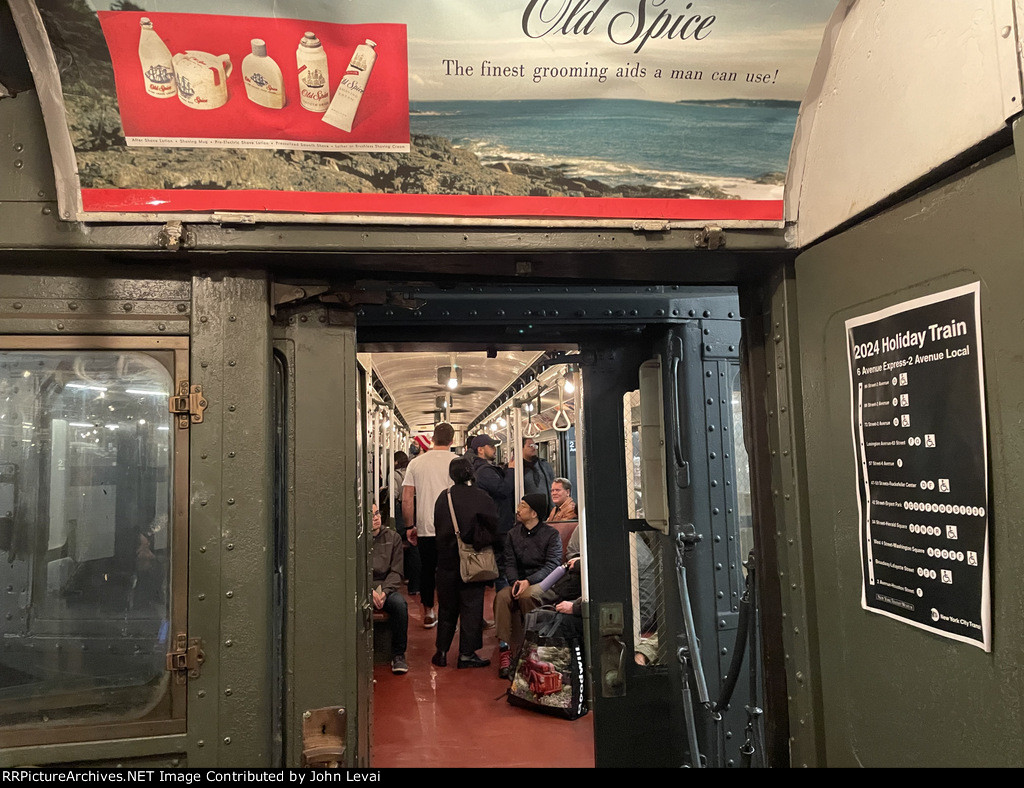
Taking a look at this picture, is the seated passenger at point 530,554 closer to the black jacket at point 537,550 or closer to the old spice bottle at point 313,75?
the black jacket at point 537,550

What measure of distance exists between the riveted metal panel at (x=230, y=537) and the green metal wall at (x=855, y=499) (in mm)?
1582

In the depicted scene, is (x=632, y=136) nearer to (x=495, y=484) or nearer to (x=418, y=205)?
(x=418, y=205)

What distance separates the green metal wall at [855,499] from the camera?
4.36 ft

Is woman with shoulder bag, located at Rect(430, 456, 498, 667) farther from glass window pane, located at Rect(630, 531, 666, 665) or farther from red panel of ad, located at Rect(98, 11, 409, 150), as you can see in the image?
red panel of ad, located at Rect(98, 11, 409, 150)

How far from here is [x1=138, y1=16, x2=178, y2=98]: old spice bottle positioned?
1733mm

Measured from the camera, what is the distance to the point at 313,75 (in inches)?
71.6

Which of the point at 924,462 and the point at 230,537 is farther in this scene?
the point at 230,537

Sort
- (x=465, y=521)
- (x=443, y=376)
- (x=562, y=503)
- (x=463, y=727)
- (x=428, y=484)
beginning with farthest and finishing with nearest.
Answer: (x=443, y=376) → (x=428, y=484) → (x=562, y=503) → (x=465, y=521) → (x=463, y=727)

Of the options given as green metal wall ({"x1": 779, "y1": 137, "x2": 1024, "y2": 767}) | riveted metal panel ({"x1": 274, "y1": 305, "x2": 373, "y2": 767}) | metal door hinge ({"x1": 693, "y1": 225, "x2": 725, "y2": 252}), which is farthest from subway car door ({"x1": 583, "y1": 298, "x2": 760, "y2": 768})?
riveted metal panel ({"x1": 274, "y1": 305, "x2": 373, "y2": 767})

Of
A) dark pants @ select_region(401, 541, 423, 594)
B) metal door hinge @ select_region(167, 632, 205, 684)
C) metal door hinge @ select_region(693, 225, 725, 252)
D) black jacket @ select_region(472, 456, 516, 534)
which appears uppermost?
metal door hinge @ select_region(693, 225, 725, 252)

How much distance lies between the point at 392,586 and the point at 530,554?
1.39 m

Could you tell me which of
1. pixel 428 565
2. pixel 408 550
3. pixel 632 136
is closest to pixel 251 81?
pixel 632 136

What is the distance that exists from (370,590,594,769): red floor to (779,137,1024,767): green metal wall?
2703mm
